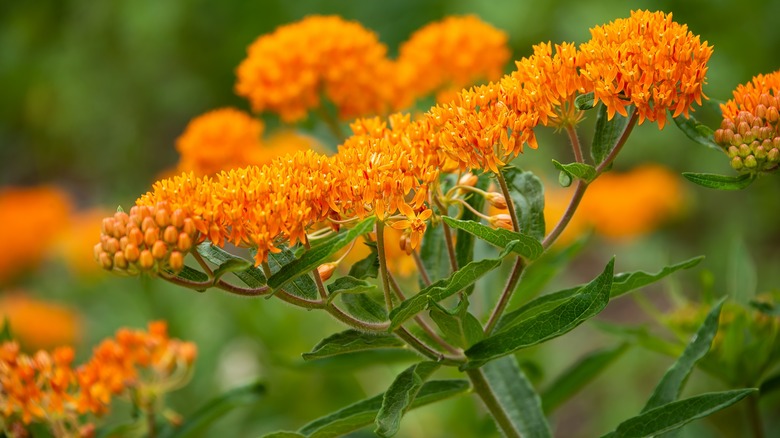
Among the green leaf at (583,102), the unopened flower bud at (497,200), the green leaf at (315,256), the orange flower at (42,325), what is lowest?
the green leaf at (315,256)

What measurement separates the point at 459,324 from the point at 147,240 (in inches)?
24.6

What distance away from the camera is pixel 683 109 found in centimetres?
171

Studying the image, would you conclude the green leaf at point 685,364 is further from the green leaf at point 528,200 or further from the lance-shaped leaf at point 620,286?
the green leaf at point 528,200

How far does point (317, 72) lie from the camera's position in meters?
2.78

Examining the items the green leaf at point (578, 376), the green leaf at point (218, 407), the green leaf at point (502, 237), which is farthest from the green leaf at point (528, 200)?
the green leaf at point (218, 407)

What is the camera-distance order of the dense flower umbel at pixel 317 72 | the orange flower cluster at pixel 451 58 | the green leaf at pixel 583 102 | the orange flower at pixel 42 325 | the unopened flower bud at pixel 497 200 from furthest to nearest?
the orange flower at pixel 42 325, the orange flower cluster at pixel 451 58, the dense flower umbel at pixel 317 72, the unopened flower bud at pixel 497 200, the green leaf at pixel 583 102

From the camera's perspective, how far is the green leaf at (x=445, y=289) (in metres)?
Result: 1.58

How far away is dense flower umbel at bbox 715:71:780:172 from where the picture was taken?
1.75 meters

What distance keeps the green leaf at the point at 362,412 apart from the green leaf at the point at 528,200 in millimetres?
412

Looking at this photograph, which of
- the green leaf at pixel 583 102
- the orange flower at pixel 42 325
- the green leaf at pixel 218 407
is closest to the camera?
the green leaf at pixel 583 102

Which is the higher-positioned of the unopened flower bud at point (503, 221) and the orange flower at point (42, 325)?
the orange flower at point (42, 325)

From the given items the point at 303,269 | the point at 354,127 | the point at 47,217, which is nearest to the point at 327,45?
the point at 354,127

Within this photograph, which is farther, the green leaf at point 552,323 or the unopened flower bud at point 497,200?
the unopened flower bud at point 497,200

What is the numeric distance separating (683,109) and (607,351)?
88 centimetres
